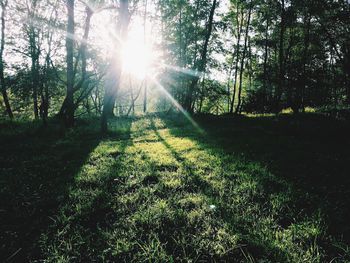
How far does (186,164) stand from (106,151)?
3310 millimetres

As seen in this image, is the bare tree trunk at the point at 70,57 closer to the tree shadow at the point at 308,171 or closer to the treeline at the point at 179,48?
the treeline at the point at 179,48

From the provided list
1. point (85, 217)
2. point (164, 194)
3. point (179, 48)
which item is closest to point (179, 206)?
point (164, 194)

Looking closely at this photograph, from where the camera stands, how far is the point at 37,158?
7.46 meters

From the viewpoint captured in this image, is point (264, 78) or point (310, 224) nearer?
point (310, 224)

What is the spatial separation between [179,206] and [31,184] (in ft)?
11.4

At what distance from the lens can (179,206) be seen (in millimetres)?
3828

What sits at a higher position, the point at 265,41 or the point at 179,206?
the point at 265,41

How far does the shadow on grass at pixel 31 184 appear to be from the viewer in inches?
120

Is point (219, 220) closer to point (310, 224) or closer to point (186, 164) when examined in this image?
point (310, 224)

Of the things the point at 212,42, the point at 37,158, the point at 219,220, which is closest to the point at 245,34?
the point at 212,42

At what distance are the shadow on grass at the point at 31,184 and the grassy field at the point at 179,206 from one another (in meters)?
0.02

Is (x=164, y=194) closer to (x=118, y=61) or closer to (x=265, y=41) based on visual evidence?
(x=118, y=61)

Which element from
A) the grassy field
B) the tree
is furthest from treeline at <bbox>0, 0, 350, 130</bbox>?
the grassy field

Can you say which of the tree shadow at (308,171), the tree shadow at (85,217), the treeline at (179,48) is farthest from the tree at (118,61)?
the tree shadow at (85,217)
